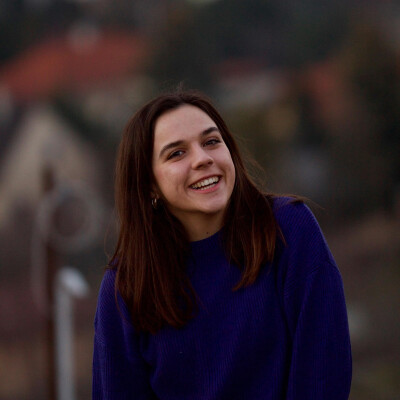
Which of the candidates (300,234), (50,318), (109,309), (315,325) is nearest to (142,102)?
(50,318)

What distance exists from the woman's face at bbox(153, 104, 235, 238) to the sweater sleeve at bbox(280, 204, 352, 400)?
0.22 m

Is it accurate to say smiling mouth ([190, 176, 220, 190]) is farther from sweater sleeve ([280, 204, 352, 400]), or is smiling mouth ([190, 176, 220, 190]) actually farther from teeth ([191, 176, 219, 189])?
sweater sleeve ([280, 204, 352, 400])

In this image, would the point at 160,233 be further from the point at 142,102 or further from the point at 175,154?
the point at 142,102

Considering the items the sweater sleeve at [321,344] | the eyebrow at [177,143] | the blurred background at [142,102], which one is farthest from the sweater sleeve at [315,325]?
the blurred background at [142,102]

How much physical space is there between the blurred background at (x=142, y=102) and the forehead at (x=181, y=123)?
1382 mm

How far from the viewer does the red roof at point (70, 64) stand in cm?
299

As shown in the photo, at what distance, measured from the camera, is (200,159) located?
149cm

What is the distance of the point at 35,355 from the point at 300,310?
191 cm

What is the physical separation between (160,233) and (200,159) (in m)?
0.24

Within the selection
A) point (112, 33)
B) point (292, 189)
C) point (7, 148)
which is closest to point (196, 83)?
point (112, 33)

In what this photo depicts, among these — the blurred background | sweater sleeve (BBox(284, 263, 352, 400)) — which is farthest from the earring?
the blurred background

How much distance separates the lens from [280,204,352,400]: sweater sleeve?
4.69ft

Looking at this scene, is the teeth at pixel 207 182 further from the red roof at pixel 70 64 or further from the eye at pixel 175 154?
the red roof at pixel 70 64

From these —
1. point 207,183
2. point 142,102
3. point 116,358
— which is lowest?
point 116,358
